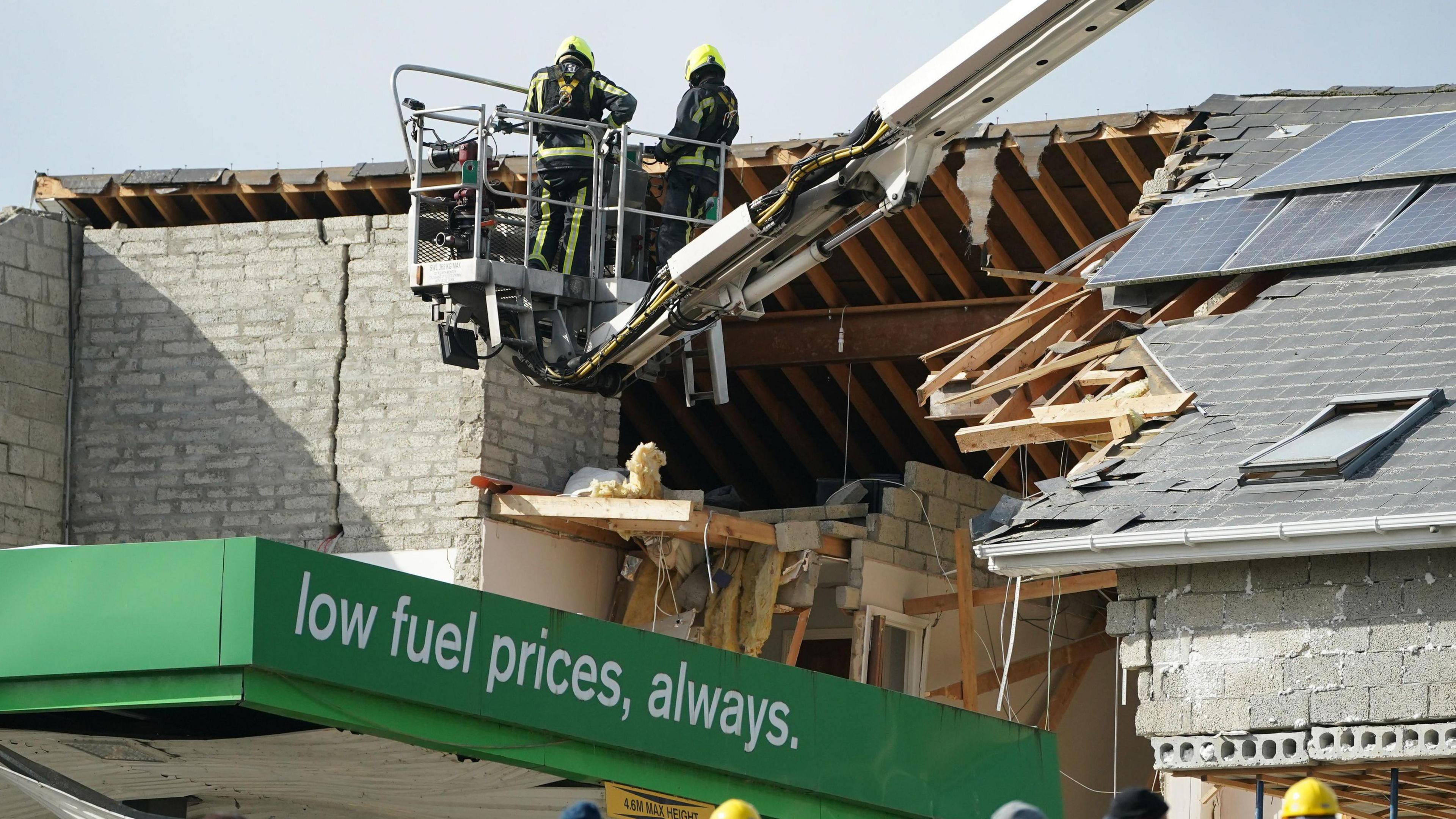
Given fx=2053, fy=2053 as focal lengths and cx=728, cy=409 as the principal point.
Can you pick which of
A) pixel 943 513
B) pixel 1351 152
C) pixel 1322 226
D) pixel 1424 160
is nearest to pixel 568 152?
pixel 943 513

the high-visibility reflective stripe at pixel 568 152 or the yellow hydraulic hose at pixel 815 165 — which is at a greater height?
the high-visibility reflective stripe at pixel 568 152

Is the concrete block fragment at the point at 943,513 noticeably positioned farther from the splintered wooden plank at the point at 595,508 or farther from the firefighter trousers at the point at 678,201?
the firefighter trousers at the point at 678,201

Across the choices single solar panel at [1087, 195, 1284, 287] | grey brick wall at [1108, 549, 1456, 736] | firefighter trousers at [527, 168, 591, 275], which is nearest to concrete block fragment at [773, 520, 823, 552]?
firefighter trousers at [527, 168, 591, 275]

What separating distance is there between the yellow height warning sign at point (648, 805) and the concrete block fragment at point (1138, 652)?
103 inches

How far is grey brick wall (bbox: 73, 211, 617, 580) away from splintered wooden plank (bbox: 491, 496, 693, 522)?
46cm

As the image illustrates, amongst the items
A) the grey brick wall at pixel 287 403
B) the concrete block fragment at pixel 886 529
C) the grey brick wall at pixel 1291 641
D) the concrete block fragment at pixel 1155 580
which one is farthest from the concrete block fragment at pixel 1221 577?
the grey brick wall at pixel 287 403

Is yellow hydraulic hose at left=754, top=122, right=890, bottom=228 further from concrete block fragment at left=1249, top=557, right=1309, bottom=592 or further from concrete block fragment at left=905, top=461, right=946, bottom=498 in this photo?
concrete block fragment at left=905, top=461, right=946, bottom=498

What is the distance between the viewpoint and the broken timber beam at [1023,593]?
16016 mm

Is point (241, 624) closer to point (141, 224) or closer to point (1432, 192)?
point (1432, 192)

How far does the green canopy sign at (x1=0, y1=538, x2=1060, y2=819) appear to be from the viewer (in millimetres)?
9570

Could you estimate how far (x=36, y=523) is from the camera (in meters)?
16.9

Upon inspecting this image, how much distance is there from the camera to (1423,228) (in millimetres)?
13352

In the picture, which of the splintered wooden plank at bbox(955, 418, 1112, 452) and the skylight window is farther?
the splintered wooden plank at bbox(955, 418, 1112, 452)

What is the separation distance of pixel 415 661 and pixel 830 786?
9.48ft
